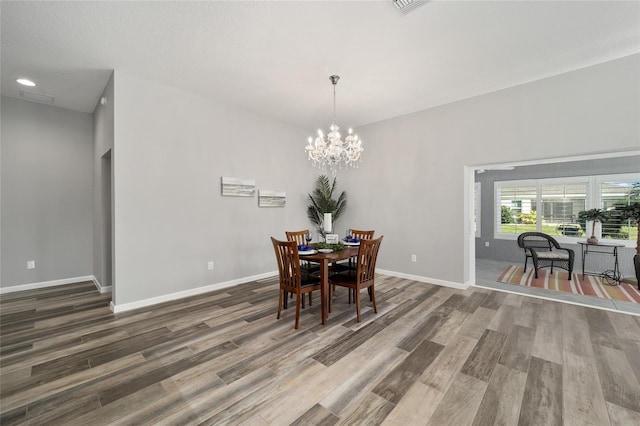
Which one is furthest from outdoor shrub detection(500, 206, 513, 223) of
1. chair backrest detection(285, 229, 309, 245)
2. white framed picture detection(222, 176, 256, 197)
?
white framed picture detection(222, 176, 256, 197)

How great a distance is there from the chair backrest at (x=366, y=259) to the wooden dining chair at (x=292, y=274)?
514 millimetres

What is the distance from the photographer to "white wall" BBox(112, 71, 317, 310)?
130 inches

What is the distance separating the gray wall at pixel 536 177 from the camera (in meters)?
5.25

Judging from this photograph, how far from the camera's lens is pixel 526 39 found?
2.68 metres

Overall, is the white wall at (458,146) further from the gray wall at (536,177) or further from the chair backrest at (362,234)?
the gray wall at (536,177)

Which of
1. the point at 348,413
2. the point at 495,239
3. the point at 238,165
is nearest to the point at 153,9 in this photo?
the point at 238,165

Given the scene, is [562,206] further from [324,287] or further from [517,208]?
[324,287]

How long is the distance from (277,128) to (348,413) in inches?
181

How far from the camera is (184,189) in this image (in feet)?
12.5

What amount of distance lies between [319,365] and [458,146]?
12.6ft

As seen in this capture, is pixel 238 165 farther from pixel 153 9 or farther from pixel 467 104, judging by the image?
pixel 467 104

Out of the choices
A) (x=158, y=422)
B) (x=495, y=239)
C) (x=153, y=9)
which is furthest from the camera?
(x=495, y=239)

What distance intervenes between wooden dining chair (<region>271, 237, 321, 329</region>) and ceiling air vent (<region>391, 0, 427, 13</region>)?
234 centimetres

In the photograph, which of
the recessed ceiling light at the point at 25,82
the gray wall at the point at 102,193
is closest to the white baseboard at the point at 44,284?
the gray wall at the point at 102,193
